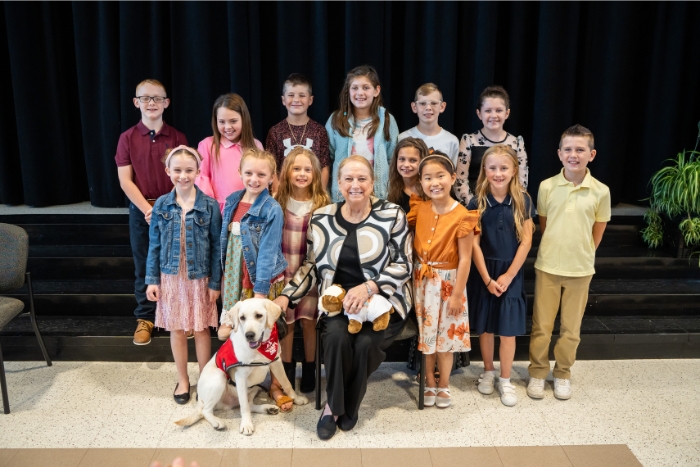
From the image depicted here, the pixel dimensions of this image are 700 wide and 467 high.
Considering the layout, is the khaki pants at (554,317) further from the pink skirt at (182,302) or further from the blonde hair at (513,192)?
the pink skirt at (182,302)

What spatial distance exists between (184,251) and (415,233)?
112cm

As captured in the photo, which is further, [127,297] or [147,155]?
[127,297]

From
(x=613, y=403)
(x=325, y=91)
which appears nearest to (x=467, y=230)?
(x=613, y=403)

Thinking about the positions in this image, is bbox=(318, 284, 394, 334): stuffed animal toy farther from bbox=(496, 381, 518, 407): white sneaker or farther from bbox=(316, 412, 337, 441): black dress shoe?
bbox=(496, 381, 518, 407): white sneaker

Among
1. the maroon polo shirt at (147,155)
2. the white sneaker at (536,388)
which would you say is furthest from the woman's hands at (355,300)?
the maroon polo shirt at (147,155)

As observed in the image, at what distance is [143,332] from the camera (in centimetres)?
326

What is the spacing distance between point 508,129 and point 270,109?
1981 mm

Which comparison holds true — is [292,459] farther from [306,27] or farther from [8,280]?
[306,27]

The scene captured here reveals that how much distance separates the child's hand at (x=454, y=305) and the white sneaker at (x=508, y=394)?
0.52 m

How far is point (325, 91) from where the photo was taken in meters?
4.45

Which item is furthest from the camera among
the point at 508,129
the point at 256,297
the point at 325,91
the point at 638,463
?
the point at 508,129

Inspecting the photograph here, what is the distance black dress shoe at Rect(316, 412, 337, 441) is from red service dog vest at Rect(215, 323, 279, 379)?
0.36 meters

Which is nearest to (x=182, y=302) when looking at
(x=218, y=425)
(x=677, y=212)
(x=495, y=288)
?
(x=218, y=425)

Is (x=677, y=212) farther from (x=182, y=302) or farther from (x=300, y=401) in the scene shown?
(x=182, y=302)
